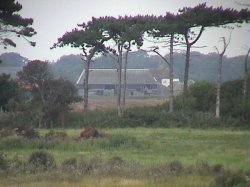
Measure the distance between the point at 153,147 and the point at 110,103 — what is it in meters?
5.10

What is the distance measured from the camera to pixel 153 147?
1277 centimetres

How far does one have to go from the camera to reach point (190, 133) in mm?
14562

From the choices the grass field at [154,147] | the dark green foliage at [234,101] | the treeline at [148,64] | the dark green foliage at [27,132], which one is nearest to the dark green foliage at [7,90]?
the treeline at [148,64]

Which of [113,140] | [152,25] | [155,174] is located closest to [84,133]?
[113,140]

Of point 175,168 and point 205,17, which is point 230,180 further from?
point 205,17

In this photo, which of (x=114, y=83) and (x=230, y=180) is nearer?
(x=230, y=180)

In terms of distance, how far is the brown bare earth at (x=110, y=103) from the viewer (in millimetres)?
17000

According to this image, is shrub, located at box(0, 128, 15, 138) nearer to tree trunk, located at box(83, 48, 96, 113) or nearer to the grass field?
the grass field

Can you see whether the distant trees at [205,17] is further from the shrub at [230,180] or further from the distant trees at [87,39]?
the shrub at [230,180]

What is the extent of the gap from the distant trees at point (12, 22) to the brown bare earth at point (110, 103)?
4.98 meters

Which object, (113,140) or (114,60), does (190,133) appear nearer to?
(113,140)

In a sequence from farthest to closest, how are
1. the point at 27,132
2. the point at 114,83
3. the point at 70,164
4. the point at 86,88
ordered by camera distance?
the point at 114,83 → the point at 86,88 → the point at 27,132 → the point at 70,164

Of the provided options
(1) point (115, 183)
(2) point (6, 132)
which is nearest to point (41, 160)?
(1) point (115, 183)

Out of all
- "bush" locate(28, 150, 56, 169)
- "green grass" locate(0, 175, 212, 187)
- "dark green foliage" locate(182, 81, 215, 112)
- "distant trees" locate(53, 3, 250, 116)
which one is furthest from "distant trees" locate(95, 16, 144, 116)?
"green grass" locate(0, 175, 212, 187)
